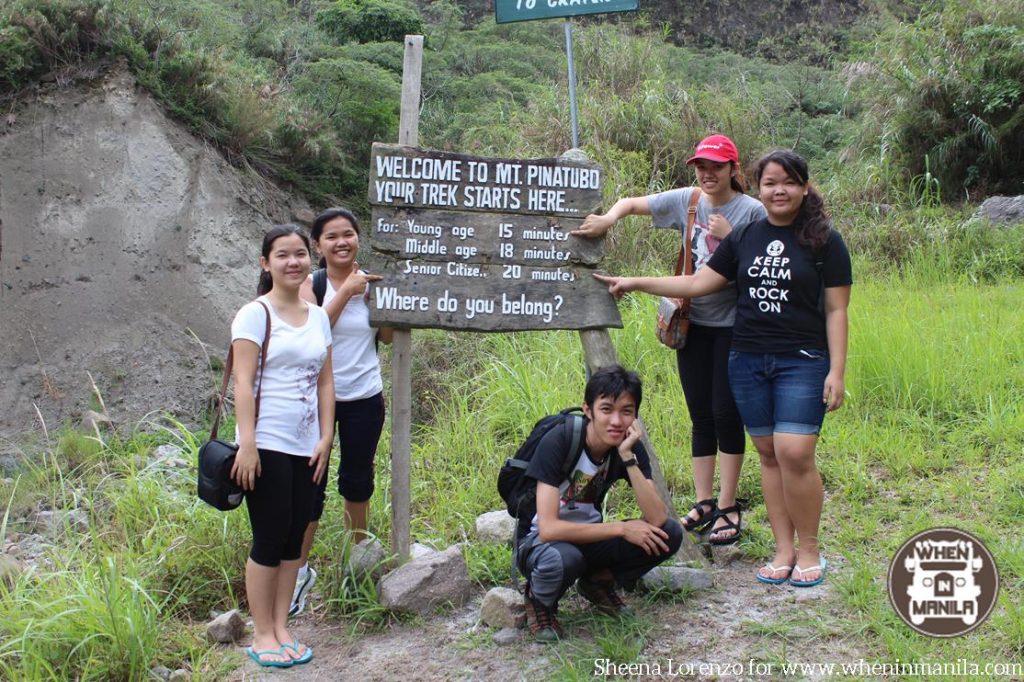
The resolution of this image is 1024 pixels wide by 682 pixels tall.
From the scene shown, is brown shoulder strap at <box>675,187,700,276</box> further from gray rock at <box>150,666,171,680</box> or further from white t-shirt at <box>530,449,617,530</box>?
gray rock at <box>150,666,171,680</box>

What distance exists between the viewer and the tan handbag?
4020mm

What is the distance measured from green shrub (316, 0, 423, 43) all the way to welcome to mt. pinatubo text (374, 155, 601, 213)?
10024mm

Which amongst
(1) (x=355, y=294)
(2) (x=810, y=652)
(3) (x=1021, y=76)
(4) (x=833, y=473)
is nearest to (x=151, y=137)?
(1) (x=355, y=294)

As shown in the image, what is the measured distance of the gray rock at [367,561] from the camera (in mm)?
3939

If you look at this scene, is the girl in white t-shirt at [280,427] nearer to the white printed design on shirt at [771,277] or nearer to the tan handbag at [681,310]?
the tan handbag at [681,310]

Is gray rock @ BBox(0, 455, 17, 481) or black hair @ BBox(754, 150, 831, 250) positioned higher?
black hair @ BBox(754, 150, 831, 250)

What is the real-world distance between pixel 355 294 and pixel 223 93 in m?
6.69

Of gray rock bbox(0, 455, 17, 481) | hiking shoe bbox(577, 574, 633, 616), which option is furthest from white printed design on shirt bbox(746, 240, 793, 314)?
gray rock bbox(0, 455, 17, 481)

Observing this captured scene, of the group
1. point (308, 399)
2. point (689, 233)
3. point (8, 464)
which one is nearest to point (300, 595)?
point (308, 399)

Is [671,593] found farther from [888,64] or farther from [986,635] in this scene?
[888,64]

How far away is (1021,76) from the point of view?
392 inches

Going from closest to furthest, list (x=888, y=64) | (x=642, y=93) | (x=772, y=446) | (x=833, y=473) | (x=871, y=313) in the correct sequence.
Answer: (x=772, y=446) → (x=833, y=473) → (x=871, y=313) → (x=642, y=93) → (x=888, y=64)

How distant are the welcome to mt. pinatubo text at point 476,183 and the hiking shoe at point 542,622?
5.08 feet

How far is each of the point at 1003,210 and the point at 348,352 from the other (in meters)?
7.44
